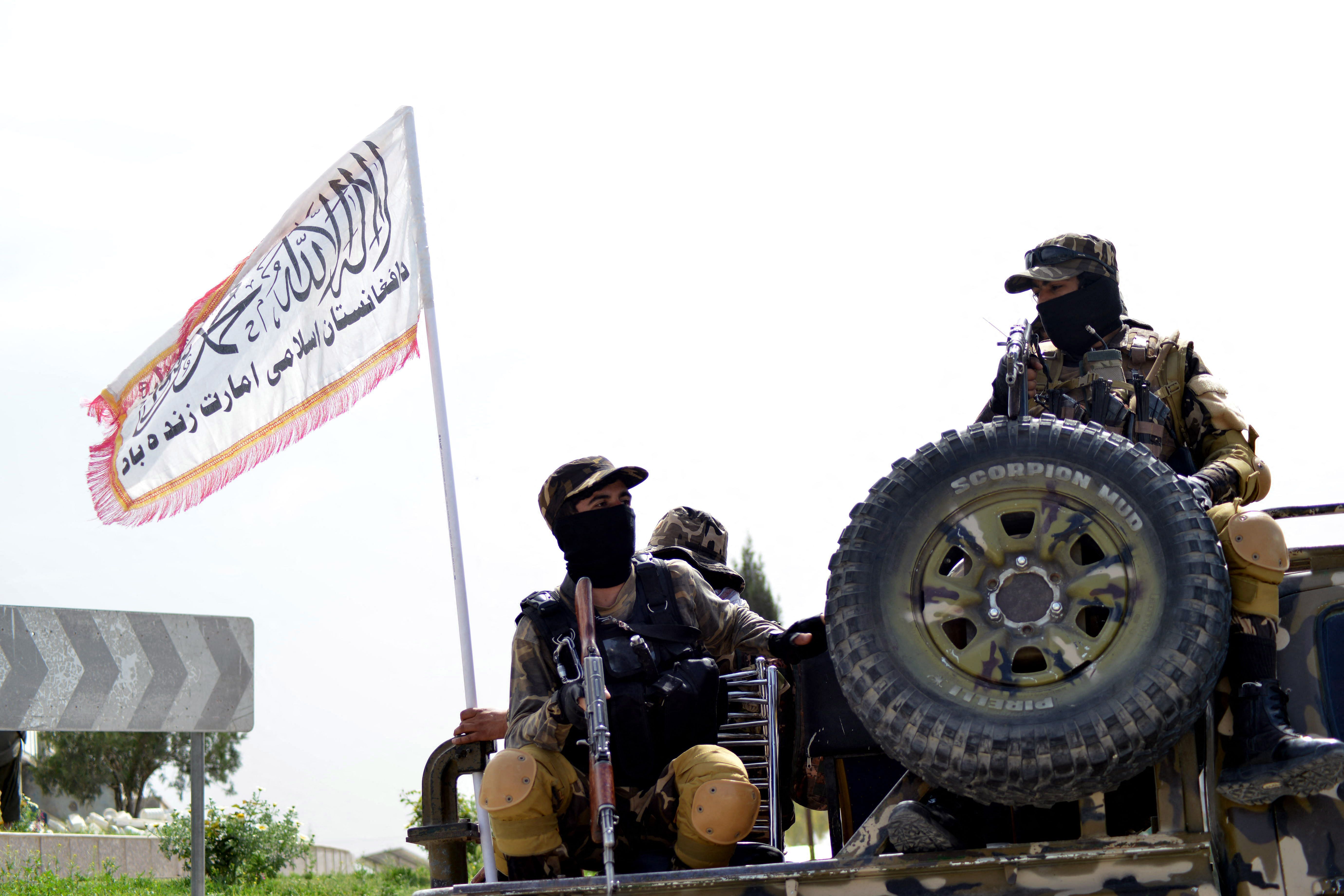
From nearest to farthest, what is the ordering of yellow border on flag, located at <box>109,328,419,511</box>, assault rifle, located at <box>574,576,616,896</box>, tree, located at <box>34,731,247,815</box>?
assault rifle, located at <box>574,576,616,896</box>
yellow border on flag, located at <box>109,328,419,511</box>
tree, located at <box>34,731,247,815</box>

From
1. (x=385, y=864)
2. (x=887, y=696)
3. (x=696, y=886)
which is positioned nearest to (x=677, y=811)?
(x=696, y=886)

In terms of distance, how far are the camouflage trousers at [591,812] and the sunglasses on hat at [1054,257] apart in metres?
1.85

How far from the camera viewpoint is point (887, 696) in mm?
2928

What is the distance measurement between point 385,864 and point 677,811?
1345cm

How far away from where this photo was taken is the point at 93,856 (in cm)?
1219

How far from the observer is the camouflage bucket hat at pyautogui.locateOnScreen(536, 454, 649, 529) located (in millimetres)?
3924

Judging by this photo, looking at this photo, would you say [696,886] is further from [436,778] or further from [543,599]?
[436,778]

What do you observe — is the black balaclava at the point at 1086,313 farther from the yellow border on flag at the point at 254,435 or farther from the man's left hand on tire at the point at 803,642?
the yellow border on flag at the point at 254,435

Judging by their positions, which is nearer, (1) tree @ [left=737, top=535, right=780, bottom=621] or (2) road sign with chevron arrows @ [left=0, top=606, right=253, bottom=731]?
Answer: (2) road sign with chevron arrows @ [left=0, top=606, right=253, bottom=731]

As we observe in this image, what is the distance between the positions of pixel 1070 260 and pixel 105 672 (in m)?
4.76

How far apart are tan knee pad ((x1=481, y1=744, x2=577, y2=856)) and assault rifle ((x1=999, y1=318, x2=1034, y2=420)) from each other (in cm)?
161

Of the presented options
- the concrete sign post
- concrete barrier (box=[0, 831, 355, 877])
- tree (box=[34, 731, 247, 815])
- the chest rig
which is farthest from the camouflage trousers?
tree (box=[34, 731, 247, 815])

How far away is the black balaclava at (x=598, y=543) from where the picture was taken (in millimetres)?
3926

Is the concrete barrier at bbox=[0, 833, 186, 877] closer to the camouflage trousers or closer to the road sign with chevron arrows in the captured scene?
the road sign with chevron arrows
